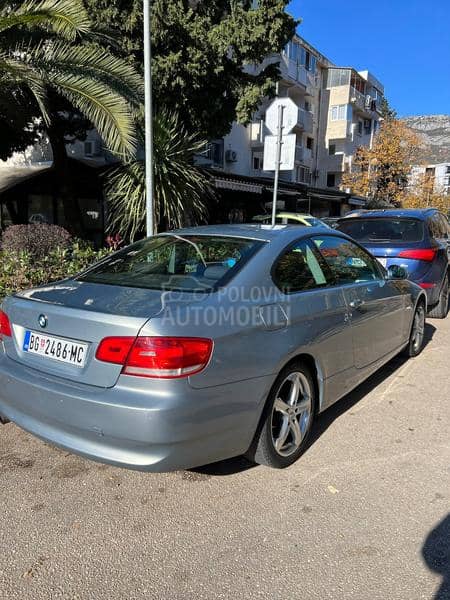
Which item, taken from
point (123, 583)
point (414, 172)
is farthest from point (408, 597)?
point (414, 172)

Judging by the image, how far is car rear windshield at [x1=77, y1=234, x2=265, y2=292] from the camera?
2.80 m

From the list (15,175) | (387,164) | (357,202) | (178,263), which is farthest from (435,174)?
(178,263)

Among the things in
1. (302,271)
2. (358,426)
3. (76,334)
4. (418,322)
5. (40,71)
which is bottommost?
(358,426)

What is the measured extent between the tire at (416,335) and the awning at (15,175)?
34.4ft

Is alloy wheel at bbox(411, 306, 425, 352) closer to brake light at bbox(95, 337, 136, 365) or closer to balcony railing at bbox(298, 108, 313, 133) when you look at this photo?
brake light at bbox(95, 337, 136, 365)

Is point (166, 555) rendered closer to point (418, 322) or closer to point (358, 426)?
point (358, 426)

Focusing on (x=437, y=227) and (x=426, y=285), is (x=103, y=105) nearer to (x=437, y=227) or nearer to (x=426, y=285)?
(x=426, y=285)

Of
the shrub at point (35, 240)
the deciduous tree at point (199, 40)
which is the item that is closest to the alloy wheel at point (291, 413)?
the shrub at point (35, 240)

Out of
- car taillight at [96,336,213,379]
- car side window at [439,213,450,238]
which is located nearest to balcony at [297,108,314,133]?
car side window at [439,213,450,238]

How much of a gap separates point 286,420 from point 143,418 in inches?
42.9

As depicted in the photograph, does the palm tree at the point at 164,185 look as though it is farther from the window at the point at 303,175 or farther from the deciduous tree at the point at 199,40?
the window at the point at 303,175

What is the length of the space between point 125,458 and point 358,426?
2043 mm

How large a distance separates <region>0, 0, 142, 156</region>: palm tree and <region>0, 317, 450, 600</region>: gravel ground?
494cm

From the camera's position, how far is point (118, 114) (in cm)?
676
